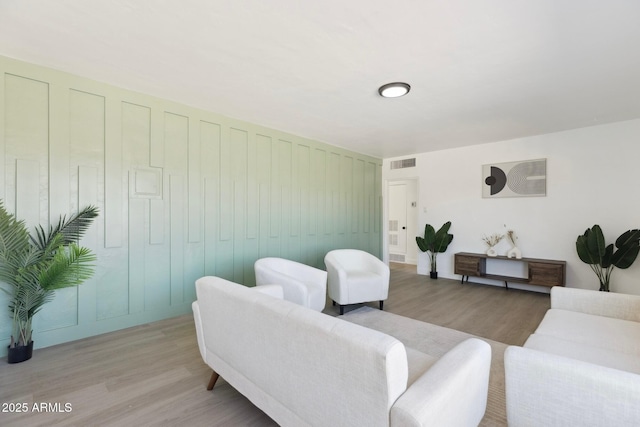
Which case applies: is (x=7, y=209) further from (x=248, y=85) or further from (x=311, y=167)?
(x=311, y=167)

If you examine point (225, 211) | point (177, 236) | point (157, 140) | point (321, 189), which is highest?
point (157, 140)

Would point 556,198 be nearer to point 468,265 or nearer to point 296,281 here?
point 468,265

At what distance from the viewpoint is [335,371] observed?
1084 mm

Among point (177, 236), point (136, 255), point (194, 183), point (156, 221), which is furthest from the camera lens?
point (194, 183)

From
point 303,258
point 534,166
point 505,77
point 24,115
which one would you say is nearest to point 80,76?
point 24,115

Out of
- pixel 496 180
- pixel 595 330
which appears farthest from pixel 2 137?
pixel 496 180

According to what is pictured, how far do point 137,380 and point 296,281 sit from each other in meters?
1.51

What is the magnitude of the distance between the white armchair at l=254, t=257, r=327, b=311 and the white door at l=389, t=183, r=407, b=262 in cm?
477

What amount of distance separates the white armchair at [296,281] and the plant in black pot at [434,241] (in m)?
3.21

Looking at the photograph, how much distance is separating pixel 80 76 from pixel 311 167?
3209 mm

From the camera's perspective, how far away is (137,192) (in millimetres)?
3084

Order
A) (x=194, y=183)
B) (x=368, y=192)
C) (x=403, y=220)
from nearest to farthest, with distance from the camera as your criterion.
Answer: (x=194, y=183) → (x=368, y=192) → (x=403, y=220)

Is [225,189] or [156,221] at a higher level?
[225,189]

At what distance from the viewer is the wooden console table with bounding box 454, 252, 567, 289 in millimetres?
4246
